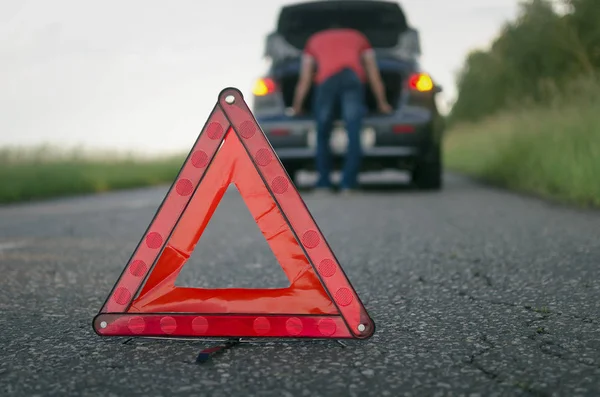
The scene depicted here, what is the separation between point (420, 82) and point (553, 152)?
1.64m

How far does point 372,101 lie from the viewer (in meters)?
9.74

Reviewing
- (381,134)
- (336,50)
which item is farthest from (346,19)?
(381,134)

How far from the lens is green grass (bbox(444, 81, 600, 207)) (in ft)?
24.7

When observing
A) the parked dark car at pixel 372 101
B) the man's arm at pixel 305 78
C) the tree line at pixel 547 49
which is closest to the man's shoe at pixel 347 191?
the parked dark car at pixel 372 101

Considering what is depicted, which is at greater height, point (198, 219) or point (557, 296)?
point (198, 219)

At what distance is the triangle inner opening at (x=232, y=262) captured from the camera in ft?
12.4

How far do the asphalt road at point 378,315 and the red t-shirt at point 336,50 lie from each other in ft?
9.72

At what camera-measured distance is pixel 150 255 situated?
255 centimetres

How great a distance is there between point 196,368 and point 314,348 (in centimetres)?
40

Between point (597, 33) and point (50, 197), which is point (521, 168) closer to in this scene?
point (597, 33)

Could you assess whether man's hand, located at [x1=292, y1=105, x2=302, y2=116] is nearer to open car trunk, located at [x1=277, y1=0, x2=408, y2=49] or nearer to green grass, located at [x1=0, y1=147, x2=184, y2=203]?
open car trunk, located at [x1=277, y1=0, x2=408, y2=49]

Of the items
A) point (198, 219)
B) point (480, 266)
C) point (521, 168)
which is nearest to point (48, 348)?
point (198, 219)

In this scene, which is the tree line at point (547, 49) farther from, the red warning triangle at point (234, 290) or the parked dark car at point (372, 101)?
the red warning triangle at point (234, 290)

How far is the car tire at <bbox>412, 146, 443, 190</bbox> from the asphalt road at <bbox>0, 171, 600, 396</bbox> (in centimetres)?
286
